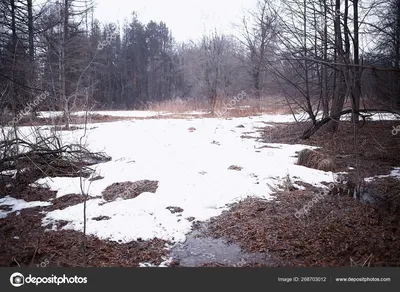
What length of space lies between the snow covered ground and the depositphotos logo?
3.06 feet

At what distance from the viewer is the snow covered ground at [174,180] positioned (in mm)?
3469

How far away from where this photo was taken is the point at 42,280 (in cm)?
221

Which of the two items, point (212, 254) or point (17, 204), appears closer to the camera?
point (212, 254)

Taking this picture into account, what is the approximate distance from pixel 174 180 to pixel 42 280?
9.46 ft

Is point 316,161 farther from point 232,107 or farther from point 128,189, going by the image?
point 232,107

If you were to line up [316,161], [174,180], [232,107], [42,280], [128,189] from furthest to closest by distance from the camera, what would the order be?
1. [232,107]
2. [316,161]
3. [174,180]
4. [128,189]
5. [42,280]

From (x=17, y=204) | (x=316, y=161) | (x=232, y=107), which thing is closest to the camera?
(x=17, y=204)

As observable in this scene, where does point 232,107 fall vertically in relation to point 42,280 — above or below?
above

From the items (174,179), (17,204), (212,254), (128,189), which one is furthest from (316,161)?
(17,204)

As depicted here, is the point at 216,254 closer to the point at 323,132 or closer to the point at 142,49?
the point at 323,132

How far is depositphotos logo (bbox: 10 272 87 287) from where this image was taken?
86.2 inches

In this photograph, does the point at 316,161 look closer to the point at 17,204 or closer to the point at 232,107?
the point at 17,204

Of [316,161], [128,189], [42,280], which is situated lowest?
[42,280]

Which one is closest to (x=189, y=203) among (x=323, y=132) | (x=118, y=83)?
(x=323, y=132)
